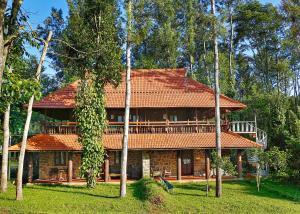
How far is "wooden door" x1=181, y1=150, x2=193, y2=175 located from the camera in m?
24.1

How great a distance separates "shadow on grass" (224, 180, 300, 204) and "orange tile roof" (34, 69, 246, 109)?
4.91 metres

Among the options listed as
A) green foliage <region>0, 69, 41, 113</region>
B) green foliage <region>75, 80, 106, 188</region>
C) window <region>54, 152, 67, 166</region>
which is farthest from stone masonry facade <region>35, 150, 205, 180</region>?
green foliage <region>0, 69, 41, 113</region>

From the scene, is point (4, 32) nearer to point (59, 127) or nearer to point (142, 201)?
point (142, 201)

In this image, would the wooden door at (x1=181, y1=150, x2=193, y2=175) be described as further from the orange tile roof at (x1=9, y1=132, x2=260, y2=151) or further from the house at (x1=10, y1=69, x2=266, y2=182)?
the orange tile roof at (x1=9, y1=132, x2=260, y2=151)

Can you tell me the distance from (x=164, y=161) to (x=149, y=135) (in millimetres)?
2103

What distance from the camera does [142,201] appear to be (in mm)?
16469

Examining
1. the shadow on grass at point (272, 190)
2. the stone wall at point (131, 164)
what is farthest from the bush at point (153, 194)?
the stone wall at point (131, 164)

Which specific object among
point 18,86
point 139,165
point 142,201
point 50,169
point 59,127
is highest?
point 59,127

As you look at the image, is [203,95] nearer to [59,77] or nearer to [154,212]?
[154,212]

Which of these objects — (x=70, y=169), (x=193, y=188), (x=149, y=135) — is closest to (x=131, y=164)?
(x=149, y=135)

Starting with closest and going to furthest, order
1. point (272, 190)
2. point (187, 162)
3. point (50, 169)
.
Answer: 1. point (272, 190)
2. point (50, 169)
3. point (187, 162)

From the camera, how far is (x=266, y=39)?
37156 millimetres

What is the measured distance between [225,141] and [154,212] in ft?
27.3

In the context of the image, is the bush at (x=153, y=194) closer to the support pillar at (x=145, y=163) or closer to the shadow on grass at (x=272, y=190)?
the support pillar at (x=145, y=163)
